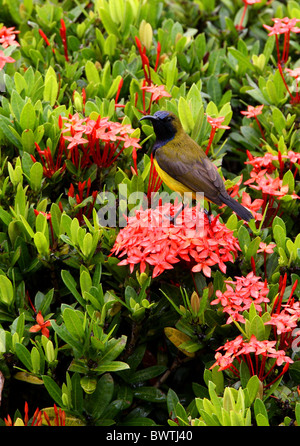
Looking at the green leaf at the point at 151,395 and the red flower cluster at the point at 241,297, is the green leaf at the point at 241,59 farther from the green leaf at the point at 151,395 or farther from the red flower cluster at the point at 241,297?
the green leaf at the point at 151,395

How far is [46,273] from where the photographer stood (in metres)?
3.65

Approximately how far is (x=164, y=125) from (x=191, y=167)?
30 centimetres

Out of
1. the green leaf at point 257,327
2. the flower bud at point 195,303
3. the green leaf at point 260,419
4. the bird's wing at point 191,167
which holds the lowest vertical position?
the green leaf at point 260,419

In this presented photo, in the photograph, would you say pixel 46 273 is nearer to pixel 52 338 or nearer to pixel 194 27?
pixel 52 338

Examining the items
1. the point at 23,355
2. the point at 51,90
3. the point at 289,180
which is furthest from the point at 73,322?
the point at 51,90

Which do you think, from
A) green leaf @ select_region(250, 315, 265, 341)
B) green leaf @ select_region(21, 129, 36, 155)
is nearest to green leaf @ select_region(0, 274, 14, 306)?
green leaf @ select_region(21, 129, 36, 155)

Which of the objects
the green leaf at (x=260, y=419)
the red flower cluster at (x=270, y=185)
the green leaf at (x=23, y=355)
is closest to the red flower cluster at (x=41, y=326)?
the green leaf at (x=23, y=355)

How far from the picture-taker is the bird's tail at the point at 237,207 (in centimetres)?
351

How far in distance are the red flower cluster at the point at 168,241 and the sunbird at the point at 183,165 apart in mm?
302

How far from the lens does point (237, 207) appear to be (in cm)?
353

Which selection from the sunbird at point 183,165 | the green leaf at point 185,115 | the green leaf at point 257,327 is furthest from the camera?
the green leaf at point 185,115

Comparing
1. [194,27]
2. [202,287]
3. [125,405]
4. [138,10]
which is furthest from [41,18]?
[125,405]
